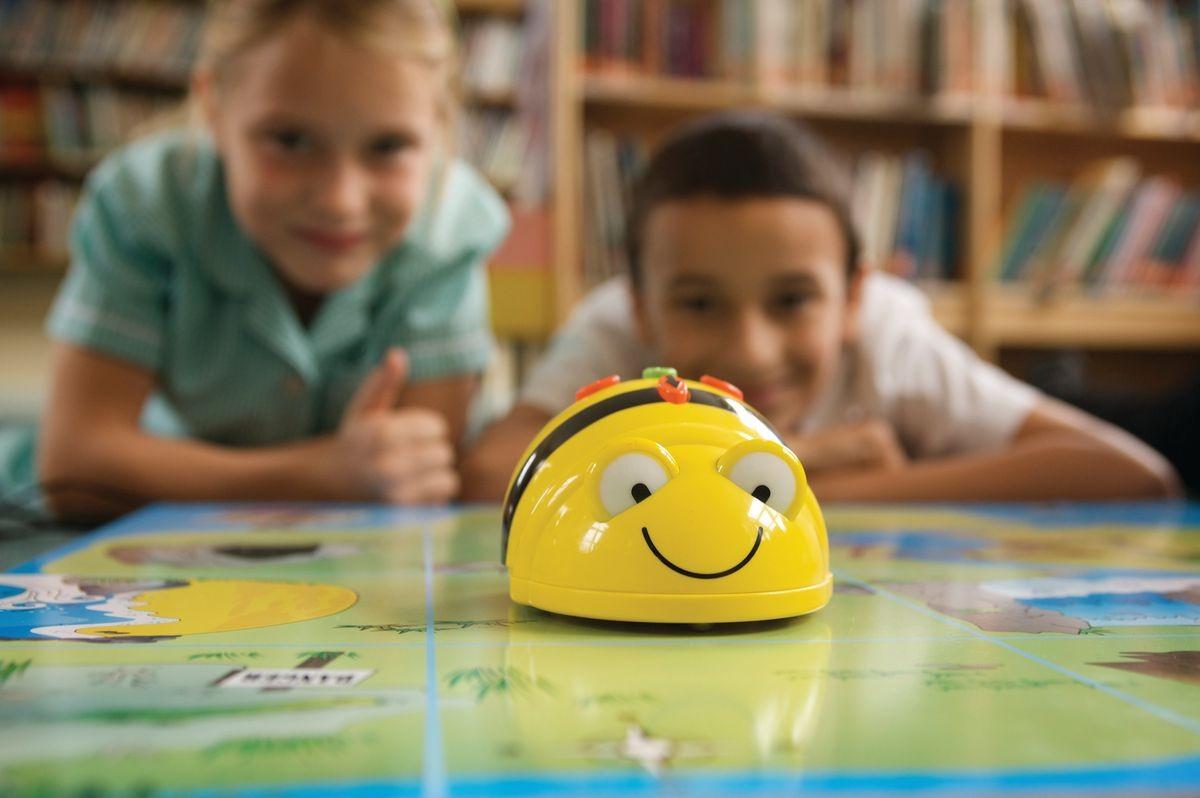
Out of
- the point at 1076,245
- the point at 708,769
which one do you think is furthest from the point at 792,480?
the point at 1076,245

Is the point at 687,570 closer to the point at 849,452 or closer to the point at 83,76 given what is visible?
the point at 849,452

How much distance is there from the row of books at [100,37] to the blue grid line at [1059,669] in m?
2.65

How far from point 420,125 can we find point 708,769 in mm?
913

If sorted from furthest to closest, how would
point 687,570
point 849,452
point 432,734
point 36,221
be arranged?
point 36,221, point 849,452, point 687,570, point 432,734

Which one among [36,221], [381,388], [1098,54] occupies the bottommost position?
[381,388]

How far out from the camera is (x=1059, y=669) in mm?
Result: 354

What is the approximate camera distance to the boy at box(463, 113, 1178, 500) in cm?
97

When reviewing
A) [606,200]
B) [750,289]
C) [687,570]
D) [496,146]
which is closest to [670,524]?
[687,570]

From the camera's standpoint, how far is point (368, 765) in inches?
9.9

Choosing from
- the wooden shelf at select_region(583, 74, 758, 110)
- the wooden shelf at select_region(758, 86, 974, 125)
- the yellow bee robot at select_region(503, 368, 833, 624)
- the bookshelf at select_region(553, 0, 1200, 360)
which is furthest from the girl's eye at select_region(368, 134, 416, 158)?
the wooden shelf at select_region(758, 86, 974, 125)

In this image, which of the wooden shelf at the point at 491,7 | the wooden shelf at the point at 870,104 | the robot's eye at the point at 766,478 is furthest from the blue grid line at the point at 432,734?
the wooden shelf at the point at 491,7

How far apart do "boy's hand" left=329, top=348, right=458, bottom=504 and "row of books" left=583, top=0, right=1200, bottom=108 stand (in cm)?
130

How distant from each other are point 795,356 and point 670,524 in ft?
2.08

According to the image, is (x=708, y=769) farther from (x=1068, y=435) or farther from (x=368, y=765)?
(x=1068, y=435)
